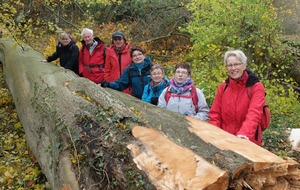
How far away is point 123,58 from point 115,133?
306 cm

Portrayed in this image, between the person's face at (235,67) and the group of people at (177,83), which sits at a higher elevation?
the person's face at (235,67)

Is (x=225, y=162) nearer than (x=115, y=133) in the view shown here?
Yes

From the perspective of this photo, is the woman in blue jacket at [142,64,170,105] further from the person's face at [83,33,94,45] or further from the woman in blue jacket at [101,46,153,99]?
the person's face at [83,33,94,45]

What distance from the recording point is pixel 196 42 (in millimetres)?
10438

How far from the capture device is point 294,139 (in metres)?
5.91

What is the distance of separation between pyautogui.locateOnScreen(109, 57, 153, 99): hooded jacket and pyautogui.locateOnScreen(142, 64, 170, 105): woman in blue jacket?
384mm

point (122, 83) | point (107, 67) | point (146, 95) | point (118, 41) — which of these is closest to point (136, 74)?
point (122, 83)

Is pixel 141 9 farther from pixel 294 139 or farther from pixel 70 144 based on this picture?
pixel 70 144

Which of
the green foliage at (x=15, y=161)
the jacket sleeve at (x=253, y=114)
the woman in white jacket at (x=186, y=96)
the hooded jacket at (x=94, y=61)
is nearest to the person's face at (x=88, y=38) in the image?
the hooded jacket at (x=94, y=61)

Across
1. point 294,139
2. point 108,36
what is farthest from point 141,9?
point 294,139

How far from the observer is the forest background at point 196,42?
559cm

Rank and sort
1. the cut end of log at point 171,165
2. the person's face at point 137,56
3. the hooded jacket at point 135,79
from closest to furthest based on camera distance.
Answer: the cut end of log at point 171,165 < the person's face at point 137,56 < the hooded jacket at point 135,79

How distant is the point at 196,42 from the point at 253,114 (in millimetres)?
7260

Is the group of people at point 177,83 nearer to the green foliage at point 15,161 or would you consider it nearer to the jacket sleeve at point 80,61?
the jacket sleeve at point 80,61
